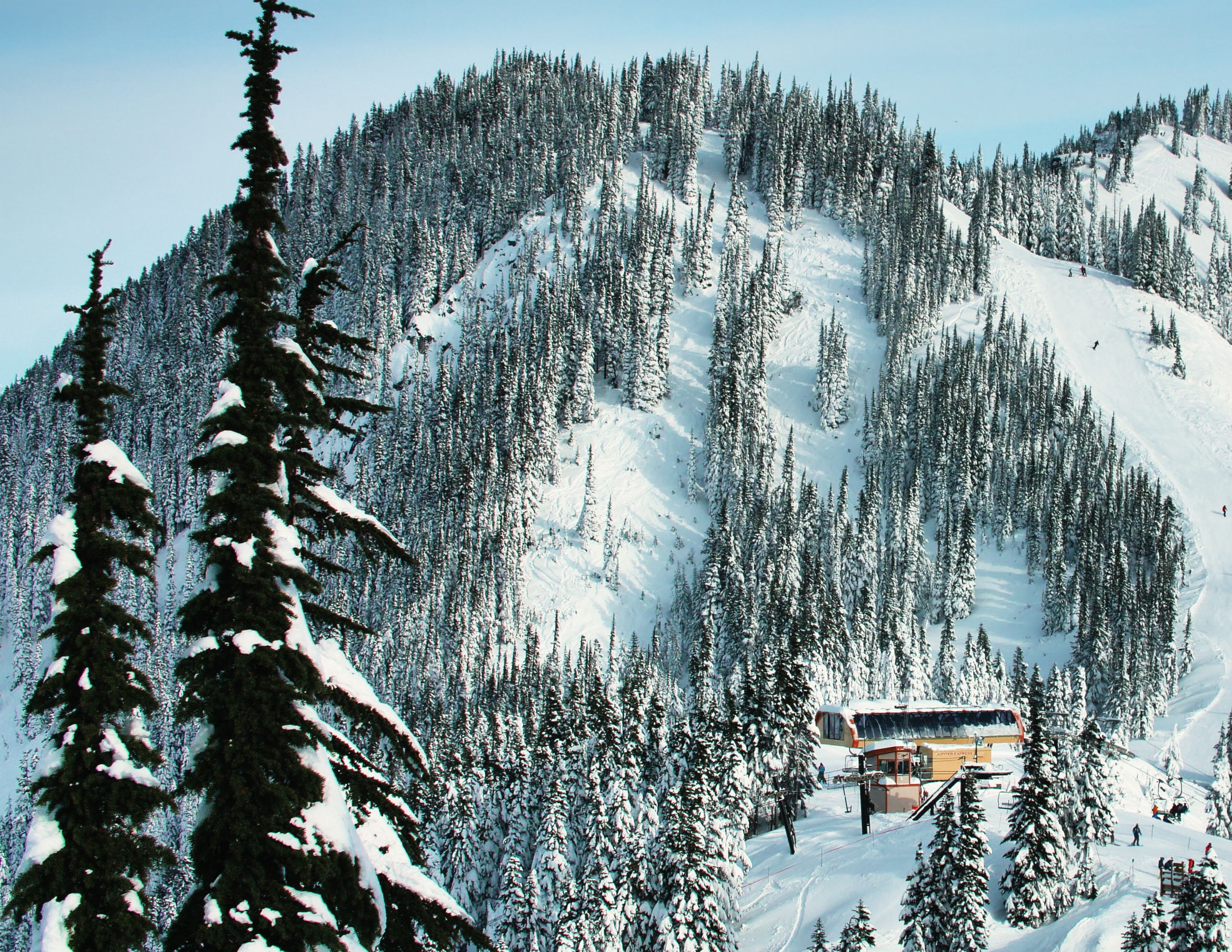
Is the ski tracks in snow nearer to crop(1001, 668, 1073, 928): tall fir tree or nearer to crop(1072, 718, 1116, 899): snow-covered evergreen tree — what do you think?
crop(1072, 718, 1116, 899): snow-covered evergreen tree

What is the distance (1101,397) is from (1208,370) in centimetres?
2084

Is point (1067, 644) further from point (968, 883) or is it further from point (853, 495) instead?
point (968, 883)

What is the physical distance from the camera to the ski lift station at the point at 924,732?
6284 centimetres

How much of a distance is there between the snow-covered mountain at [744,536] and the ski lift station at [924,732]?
4.88 metres

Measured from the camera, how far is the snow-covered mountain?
52594 mm

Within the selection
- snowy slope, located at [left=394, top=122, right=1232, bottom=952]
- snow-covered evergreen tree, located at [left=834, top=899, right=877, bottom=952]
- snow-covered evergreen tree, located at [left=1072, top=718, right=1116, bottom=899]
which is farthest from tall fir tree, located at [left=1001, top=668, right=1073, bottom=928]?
snow-covered evergreen tree, located at [left=834, top=899, right=877, bottom=952]

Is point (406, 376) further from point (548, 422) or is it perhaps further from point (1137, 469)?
point (1137, 469)

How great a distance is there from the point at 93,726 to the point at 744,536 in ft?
440

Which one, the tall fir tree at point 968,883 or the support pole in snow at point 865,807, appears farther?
the support pole in snow at point 865,807

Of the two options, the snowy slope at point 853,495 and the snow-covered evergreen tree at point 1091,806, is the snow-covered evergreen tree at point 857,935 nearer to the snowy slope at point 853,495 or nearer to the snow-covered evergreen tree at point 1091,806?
the snowy slope at point 853,495

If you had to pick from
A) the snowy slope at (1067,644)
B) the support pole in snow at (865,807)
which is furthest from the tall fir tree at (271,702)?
the support pole in snow at (865,807)

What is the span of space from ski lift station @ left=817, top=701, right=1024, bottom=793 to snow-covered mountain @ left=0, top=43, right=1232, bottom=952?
4.88 m

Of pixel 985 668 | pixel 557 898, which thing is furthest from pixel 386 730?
pixel 985 668

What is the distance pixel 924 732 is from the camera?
7294 cm
